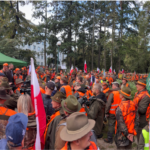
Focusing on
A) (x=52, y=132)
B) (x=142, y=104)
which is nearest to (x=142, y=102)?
(x=142, y=104)

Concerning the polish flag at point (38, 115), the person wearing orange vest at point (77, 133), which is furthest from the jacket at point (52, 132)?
the person wearing orange vest at point (77, 133)

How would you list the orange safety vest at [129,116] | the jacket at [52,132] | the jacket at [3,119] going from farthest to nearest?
the orange safety vest at [129,116], the jacket at [52,132], the jacket at [3,119]

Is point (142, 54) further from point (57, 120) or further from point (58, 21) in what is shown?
point (57, 120)

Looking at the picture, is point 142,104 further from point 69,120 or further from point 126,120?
point 69,120

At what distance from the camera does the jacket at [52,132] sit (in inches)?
95.1

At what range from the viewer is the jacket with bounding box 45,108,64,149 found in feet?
7.93

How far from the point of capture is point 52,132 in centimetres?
246

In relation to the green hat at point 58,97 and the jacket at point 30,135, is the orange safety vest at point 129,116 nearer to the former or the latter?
the green hat at point 58,97

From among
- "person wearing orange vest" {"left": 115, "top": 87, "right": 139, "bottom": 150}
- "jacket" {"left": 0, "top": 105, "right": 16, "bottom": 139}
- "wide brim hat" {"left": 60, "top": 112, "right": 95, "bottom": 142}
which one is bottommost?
"person wearing orange vest" {"left": 115, "top": 87, "right": 139, "bottom": 150}

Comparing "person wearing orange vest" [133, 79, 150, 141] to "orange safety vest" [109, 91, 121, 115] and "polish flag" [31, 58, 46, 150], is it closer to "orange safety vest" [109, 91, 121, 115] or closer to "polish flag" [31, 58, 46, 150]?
"orange safety vest" [109, 91, 121, 115]

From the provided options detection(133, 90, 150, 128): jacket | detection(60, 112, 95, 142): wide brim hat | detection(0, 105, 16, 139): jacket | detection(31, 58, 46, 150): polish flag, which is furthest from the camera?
detection(133, 90, 150, 128): jacket

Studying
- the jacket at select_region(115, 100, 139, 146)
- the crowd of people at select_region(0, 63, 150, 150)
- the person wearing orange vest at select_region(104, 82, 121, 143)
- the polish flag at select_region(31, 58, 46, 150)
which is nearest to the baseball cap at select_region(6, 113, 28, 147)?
the crowd of people at select_region(0, 63, 150, 150)

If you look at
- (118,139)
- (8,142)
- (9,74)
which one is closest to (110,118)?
(118,139)

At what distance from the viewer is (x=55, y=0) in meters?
29.0
